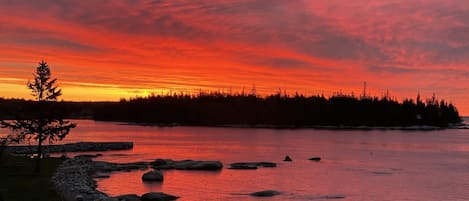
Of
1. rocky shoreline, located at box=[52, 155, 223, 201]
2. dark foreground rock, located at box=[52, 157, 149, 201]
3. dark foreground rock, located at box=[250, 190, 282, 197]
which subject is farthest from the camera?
dark foreground rock, located at box=[250, 190, 282, 197]

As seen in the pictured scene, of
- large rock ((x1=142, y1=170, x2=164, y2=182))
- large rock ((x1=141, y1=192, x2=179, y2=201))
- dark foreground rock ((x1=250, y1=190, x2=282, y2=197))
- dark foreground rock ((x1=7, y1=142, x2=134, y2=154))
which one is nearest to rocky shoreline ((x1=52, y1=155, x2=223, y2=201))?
large rock ((x1=141, y1=192, x2=179, y2=201))

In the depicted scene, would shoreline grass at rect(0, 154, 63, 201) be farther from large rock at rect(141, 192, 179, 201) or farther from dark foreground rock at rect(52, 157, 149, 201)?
large rock at rect(141, 192, 179, 201)

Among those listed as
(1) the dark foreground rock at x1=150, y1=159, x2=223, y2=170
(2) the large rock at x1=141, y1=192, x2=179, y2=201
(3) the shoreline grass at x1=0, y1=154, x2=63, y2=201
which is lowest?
(2) the large rock at x1=141, y1=192, x2=179, y2=201

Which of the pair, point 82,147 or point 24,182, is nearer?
point 24,182

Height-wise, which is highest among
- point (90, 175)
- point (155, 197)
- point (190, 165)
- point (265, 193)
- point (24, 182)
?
point (24, 182)

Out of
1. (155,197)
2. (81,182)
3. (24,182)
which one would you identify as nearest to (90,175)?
(81,182)

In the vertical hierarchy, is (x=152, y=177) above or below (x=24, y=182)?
below

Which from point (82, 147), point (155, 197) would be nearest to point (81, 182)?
point (155, 197)

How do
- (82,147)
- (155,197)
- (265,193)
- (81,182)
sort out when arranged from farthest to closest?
(82,147), (265,193), (81,182), (155,197)

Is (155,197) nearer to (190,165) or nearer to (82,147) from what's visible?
(190,165)

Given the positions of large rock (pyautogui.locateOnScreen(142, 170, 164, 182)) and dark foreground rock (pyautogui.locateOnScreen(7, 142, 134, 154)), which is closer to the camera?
large rock (pyautogui.locateOnScreen(142, 170, 164, 182))

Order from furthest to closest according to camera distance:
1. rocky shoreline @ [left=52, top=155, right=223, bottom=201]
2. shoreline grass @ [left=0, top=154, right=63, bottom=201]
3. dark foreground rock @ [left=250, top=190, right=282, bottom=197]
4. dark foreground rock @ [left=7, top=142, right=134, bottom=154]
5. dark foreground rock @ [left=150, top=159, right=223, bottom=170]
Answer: dark foreground rock @ [left=7, top=142, right=134, bottom=154] < dark foreground rock @ [left=150, top=159, right=223, bottom=170] < dark foreground rock @ [left=250, top=190, right=282, bottom=197] < rocky shoreline @ [left=52, top=155, right=223, bottom=201] < shoreline grass @ [left=0, top=154, right=63, bottom=201]

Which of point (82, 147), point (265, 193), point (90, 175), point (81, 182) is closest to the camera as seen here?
point (81, 182)

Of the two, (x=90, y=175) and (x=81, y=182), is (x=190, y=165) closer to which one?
(x=90, y=175)
